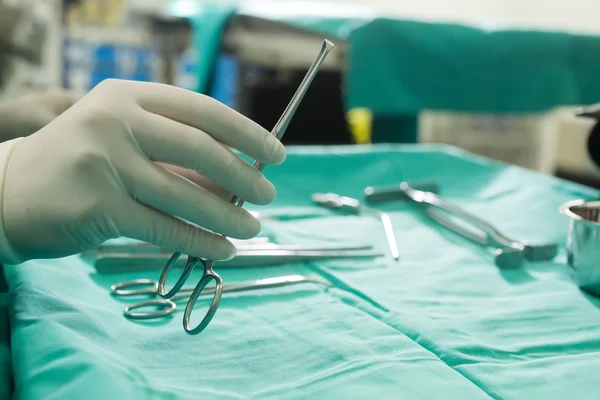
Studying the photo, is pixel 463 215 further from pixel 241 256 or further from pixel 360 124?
pixel 360 124

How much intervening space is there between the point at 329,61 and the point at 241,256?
1571mm

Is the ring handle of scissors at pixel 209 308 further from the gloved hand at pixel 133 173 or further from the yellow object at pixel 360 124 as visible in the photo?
the yellow object at pixel 360 124

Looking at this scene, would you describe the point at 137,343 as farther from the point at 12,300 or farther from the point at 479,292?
the point at 479,292

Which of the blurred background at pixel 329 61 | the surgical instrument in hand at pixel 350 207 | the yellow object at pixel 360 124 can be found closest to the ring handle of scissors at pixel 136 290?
the surgical instrument in hand at pixel 350 207

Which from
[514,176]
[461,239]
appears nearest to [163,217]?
[461,239]

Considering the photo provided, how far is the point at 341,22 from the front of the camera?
164 centimetres

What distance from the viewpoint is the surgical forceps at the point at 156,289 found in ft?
1.92

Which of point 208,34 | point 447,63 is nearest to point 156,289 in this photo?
point 447,63

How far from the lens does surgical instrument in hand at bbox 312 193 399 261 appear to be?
862 millimetres

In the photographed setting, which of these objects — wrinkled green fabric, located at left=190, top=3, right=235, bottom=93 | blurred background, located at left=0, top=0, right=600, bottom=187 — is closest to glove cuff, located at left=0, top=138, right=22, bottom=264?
blurred background, located at left=0, top=0, right=600, bottom=187

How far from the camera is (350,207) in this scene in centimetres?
99

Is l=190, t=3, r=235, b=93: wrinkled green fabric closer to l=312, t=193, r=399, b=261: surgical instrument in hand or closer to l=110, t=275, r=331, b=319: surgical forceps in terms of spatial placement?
l=312, t=193, r=399, b=261: surgical instrument in hand

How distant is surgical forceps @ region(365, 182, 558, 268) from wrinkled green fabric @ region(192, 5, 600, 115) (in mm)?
672

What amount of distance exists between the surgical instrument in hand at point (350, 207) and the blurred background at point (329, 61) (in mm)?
386
